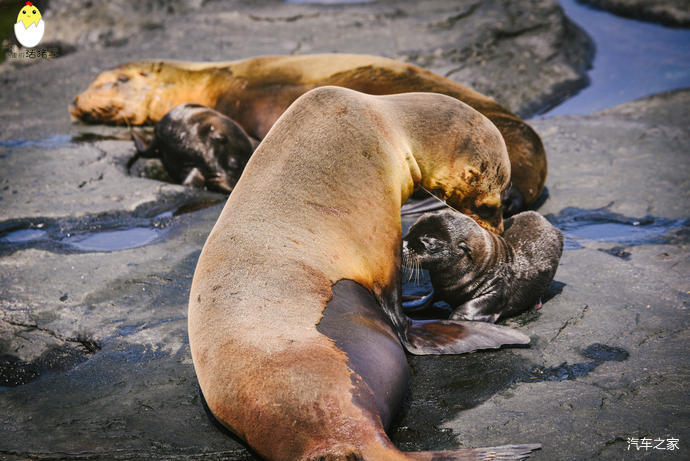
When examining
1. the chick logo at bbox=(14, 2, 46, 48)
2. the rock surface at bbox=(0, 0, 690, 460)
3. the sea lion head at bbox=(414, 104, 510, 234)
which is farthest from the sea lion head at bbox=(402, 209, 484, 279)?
the chick logo at bbox=(14, 2, 46, 48)

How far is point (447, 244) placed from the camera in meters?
3.44

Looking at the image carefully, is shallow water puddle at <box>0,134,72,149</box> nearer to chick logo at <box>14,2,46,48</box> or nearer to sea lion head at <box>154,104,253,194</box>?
sea lion head at <box>154,104,253,194</box>

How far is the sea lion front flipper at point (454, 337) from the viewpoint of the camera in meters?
3.08

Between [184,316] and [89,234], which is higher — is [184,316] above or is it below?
above

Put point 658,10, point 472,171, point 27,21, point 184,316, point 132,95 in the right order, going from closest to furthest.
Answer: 1. point 472,171
2. point 184,316
3. point 132,95
4. point 27,21
5. point 658,10

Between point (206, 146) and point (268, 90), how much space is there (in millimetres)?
772

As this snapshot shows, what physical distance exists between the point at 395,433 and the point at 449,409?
28 centimetres

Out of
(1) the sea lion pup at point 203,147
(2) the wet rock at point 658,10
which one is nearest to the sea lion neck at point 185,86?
(1) the sea lion pup at point 203,147

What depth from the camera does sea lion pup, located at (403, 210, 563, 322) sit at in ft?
11.3

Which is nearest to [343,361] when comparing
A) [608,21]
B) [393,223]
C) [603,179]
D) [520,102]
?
[393,223]

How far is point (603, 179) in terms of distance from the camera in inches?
222

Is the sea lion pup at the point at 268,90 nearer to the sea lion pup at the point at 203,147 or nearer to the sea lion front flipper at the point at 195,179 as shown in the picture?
the sea lion pup at the point at 203,147

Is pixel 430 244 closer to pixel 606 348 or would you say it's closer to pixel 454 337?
pixel 454 337

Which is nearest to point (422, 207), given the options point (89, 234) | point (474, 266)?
point (474, 266)
